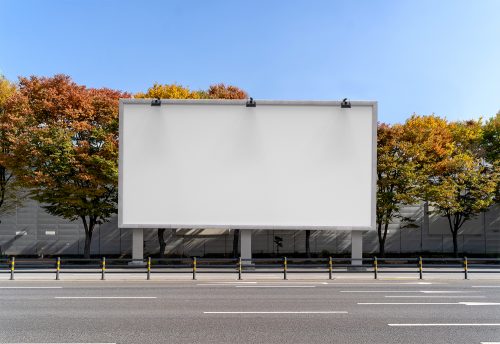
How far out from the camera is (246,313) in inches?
460

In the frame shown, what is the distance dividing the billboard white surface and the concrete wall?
10623mm

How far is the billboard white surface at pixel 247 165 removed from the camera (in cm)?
2423

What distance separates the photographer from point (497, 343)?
8.84 meters

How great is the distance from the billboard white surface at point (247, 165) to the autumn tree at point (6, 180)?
35.7 ft

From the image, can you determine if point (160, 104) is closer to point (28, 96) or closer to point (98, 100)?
point (98, 100)

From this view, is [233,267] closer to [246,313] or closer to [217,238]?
[246,313]

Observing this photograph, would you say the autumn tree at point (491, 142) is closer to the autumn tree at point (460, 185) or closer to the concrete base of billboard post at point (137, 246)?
the autumn tree at point (460, 185)

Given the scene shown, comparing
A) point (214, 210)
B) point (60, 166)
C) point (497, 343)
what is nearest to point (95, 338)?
point (497, 343)

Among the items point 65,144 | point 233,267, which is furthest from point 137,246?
point 65,144

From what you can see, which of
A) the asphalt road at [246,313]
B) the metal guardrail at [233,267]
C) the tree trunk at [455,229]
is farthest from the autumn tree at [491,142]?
the asphalt road at [246,313]

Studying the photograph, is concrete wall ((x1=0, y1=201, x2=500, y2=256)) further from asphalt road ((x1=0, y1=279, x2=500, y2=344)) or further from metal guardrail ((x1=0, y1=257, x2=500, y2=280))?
asphalt road ((x1=0, y1=279, x2=500, y2=344))

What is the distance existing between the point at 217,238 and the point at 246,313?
911 inches

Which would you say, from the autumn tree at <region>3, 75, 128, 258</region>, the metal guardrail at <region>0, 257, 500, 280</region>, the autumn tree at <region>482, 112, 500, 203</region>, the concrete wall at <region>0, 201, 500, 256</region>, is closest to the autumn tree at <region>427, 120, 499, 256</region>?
the autumn tree at <region>482, 112, 500, 203</region>

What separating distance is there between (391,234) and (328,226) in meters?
13.8
